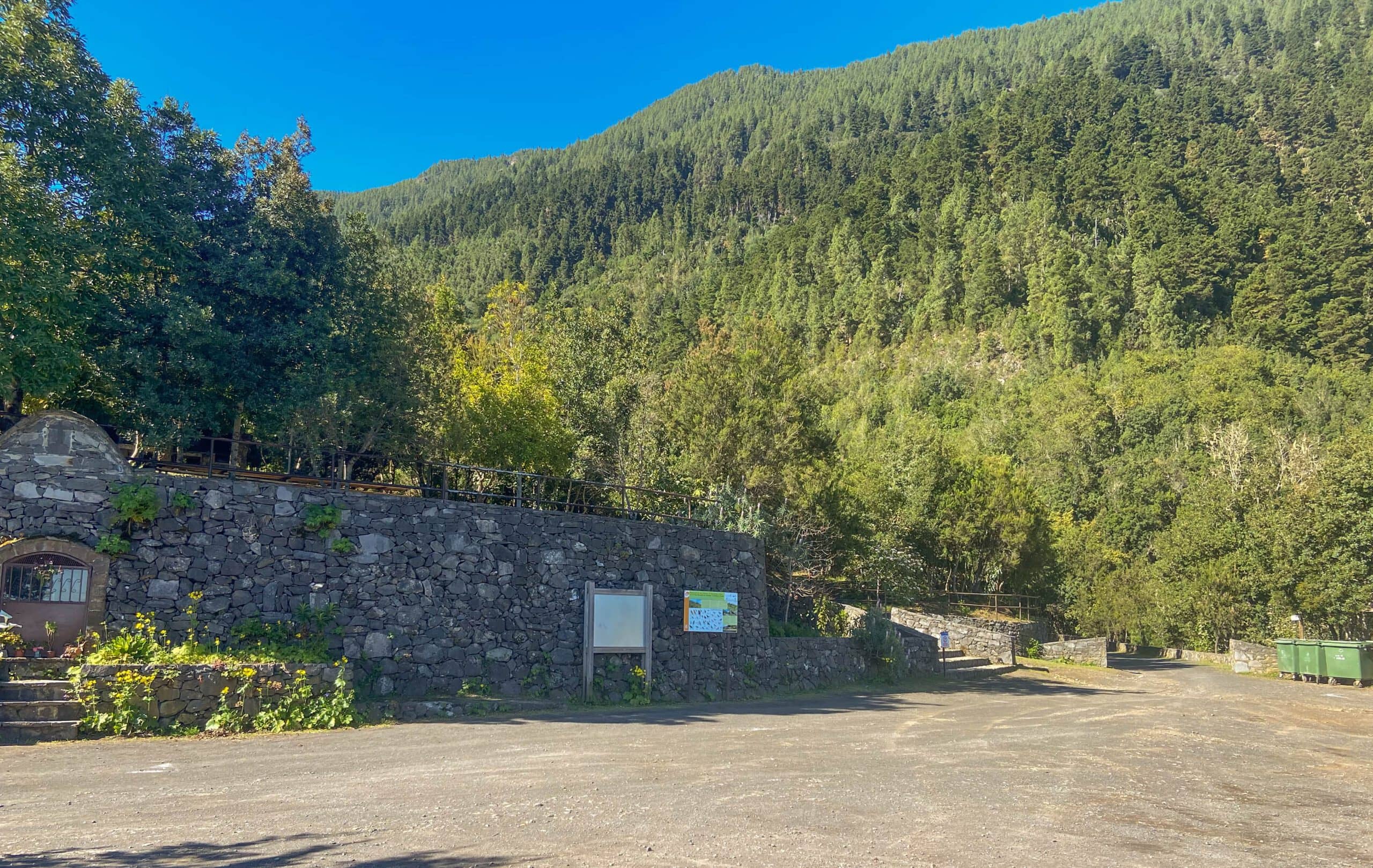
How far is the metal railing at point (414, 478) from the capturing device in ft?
53.0

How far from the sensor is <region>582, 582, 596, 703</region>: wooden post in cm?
1612

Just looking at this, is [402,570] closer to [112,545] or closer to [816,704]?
[112,545]

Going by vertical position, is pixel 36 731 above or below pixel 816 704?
above

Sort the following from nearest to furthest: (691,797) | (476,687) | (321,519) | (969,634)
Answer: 1. (691,797)
2. (321,519)
3. (476,687)
4. (969,634)

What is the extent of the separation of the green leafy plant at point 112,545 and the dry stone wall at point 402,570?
10 cm

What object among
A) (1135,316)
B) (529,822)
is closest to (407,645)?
(529,822)

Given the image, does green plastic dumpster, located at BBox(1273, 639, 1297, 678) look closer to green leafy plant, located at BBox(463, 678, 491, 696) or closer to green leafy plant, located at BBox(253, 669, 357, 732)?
green leafy plant, located at BBox(463, 678, 491, 696)

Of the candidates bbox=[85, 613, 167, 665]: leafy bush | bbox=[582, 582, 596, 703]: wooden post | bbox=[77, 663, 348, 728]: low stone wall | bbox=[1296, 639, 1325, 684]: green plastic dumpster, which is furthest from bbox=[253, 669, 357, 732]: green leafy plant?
bbox=[1296, 639, 1325, 684]: green plastic dumpster

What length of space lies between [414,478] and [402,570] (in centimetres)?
885

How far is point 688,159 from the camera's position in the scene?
156375 mm

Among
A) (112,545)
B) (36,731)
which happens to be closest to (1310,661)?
(112,545)

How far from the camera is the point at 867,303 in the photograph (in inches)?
3893

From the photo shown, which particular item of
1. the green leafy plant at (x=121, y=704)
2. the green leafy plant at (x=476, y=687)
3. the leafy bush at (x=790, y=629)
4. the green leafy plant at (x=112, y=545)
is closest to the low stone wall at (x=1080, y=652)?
the leafy bush at (x=790, y=629)

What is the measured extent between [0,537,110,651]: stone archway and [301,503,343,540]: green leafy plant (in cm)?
278
